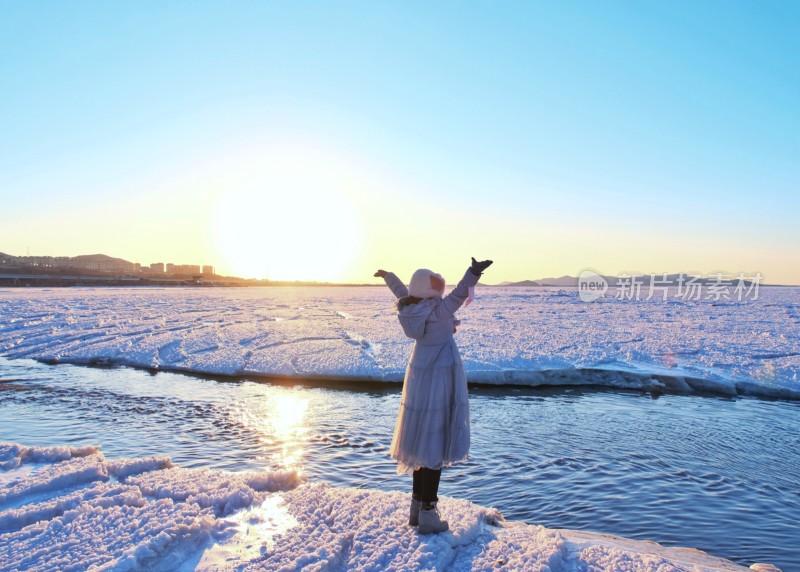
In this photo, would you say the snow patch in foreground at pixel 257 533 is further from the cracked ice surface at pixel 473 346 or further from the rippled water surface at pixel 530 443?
the cracked ice surface at pixel 473 346

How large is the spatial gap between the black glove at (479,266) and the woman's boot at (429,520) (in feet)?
5.55

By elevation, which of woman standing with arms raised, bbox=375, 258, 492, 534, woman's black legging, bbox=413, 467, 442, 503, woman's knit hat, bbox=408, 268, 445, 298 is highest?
woman's knit hat, bbox=408, 268, 445, 298

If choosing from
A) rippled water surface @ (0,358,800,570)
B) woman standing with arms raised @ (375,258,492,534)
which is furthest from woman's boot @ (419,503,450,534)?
rippled water surface @ (0,358,800,570)

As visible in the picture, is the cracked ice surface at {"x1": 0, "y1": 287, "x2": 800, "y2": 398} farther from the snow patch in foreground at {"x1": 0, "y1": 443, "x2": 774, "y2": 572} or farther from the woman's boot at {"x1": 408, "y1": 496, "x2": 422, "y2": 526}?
the woman's boot at {"x1": 408, "y1": 496, "x2": 422, "y2": 526}

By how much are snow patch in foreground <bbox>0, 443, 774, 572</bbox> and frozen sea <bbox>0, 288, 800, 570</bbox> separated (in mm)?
1180

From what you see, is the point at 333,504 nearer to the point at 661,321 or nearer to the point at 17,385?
the point at 17,385

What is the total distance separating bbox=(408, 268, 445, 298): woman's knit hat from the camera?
408cm

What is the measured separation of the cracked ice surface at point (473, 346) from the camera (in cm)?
1245

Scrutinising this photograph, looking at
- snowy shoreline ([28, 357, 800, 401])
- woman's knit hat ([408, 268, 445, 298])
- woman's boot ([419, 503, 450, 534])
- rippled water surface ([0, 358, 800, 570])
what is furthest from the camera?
snowy shoreline ([28, 357, 800, 401])

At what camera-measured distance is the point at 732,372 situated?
12.6 meters

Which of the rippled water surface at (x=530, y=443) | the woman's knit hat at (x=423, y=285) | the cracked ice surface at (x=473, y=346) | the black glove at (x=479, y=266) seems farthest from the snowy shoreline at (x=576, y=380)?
the black glove at (x=479, y=266)

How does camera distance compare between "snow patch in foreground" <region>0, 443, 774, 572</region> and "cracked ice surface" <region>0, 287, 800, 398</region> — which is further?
"cracked ice surface" <region>0, 287, 800, 398</region>

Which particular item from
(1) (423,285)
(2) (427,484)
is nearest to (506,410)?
(2) (427,484)

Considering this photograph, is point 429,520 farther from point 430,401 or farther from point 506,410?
point 506,410
